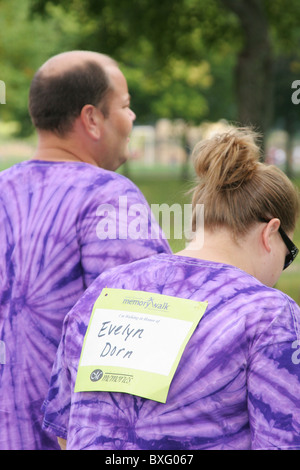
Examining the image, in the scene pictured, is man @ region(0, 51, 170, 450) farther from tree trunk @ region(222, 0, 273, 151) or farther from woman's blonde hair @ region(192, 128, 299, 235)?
tree trunk @ region(222, 0, 273, 151)

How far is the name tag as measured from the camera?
5.44ft

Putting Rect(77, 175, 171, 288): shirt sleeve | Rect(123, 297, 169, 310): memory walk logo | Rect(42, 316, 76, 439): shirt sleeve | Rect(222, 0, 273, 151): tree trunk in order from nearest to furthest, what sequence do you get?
Rect(123, 297, 169, 310): memory walk logo < Rect(42, 316, 76, 439): shirt sleeve < Rect(77, 175, 171, 288): shirt sleeve < Rect(222, 0, 273, 151): tree trunk

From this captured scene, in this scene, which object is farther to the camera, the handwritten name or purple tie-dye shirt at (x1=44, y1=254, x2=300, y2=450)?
the handwritten name

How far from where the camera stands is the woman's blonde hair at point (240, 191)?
1819 millimetres

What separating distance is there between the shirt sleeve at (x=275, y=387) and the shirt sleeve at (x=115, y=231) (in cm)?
80

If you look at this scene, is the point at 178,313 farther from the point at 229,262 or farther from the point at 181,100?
the point at 181,100

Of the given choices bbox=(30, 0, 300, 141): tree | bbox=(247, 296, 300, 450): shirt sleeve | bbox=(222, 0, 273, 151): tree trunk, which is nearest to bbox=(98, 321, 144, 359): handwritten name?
bbox=(247, 296, 300, 450): shirt sleeve

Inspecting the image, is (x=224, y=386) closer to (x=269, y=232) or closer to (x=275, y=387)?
(x=275, y=387)

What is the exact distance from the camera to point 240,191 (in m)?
1.85

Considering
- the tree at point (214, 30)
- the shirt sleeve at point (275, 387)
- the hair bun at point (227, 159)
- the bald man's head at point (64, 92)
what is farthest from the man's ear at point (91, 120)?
the tree at point (214, 30)

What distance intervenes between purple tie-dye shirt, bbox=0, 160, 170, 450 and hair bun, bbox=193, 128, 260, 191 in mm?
446

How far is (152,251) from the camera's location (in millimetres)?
2346

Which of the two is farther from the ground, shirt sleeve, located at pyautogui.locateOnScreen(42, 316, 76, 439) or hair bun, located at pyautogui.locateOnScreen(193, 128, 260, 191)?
hair bun, located at pyautogui.locateOnScreen(193, 128, 260, 191)

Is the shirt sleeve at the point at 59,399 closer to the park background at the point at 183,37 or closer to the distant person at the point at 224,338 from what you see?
the distant person at the point at 224,338
